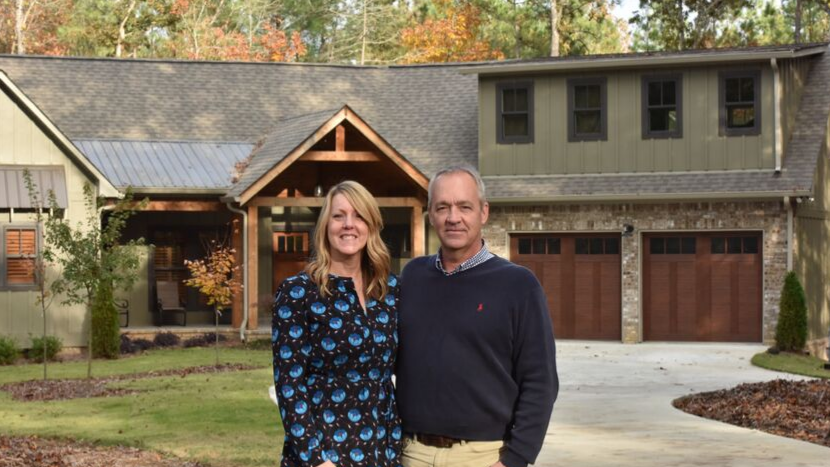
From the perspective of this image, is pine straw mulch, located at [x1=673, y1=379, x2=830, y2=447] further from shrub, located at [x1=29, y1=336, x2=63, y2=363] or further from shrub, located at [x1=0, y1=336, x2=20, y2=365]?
shrub, located at [x1=0, y1=336, x2=20, y2=365]

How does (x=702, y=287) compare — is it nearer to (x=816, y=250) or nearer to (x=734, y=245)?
(x=734, y=245)

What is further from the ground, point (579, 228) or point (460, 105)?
point (460, 105)

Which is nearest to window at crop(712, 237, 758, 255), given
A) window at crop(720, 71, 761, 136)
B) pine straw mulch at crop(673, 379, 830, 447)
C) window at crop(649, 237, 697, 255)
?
window at crop(649, 237, 697, 255)

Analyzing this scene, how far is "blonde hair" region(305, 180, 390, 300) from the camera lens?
487cm

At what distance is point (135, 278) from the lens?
2000 centimetres

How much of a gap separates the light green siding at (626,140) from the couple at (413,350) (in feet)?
69.7

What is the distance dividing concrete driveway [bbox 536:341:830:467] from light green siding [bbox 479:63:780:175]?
12.7 ft

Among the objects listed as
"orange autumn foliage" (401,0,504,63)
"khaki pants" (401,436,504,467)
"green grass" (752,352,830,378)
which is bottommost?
"green grass" (752,352,830,378)

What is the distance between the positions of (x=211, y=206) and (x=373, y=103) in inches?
219

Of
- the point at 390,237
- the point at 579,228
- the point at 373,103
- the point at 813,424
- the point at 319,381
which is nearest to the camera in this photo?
the point at 319,381

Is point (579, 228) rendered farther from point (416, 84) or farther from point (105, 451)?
point (105, 451)

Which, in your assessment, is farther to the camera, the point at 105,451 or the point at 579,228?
the point at 579,228

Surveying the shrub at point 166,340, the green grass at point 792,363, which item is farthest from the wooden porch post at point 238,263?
the green grass at point 792,363

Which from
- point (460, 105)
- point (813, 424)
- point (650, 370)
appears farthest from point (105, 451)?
point (460, 105)
